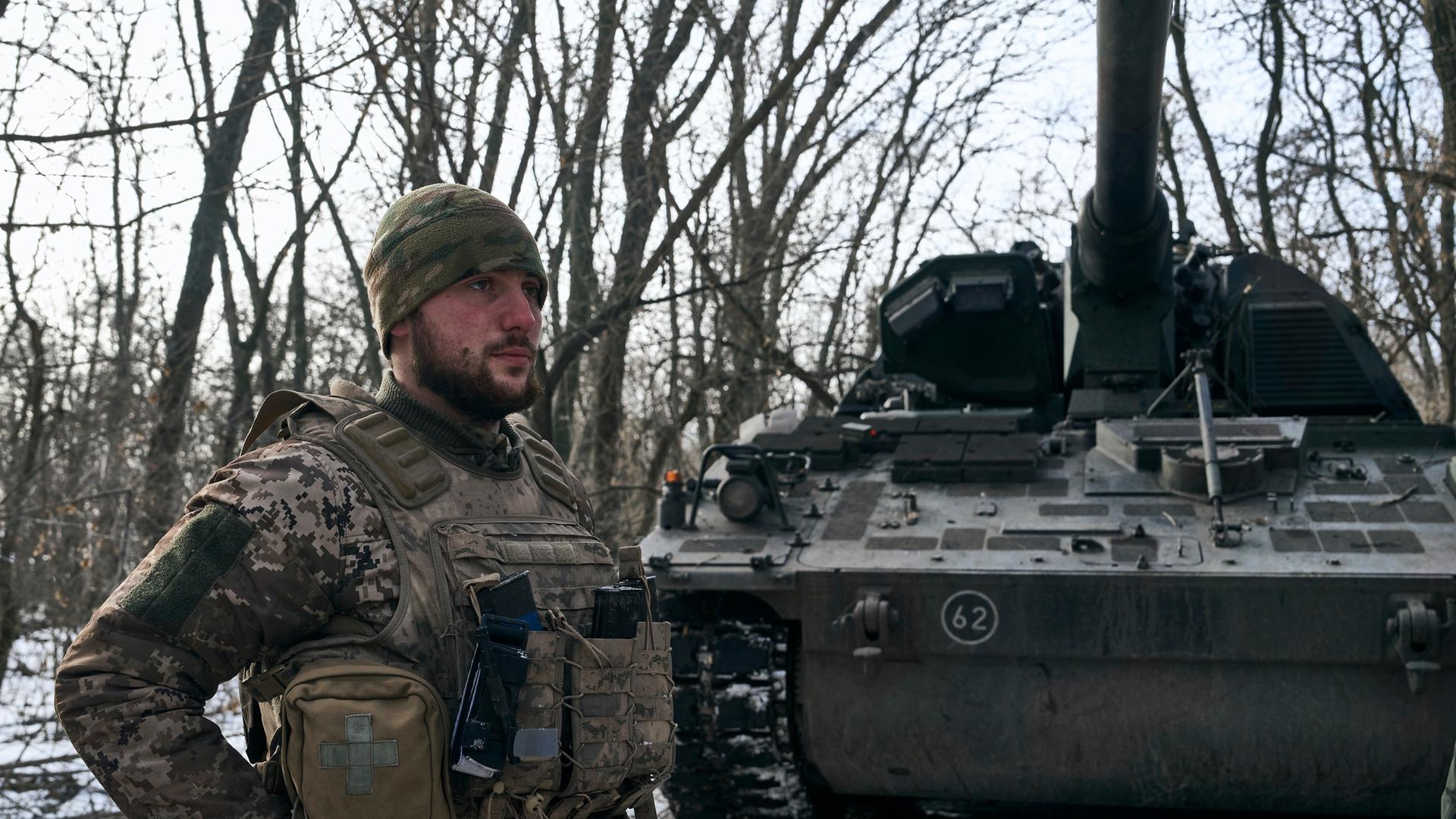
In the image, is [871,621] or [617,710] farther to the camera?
[871,621]

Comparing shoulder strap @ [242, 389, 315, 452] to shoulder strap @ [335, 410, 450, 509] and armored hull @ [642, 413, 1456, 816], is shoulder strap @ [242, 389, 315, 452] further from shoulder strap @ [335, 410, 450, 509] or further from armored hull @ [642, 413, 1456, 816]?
armored hull @ [642, 413, 1456, 816]

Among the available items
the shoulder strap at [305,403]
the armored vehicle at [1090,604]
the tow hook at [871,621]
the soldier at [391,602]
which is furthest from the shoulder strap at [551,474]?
the armored vehicle at [1090,604]

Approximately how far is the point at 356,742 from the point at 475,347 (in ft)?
2.28

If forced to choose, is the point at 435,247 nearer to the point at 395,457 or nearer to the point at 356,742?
the point at 395,457

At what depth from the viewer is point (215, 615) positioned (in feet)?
6.46

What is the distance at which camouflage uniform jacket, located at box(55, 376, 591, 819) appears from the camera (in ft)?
6.22

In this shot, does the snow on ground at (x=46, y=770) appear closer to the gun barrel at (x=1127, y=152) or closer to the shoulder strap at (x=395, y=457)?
the gun barrel at (x=1127, y=152)

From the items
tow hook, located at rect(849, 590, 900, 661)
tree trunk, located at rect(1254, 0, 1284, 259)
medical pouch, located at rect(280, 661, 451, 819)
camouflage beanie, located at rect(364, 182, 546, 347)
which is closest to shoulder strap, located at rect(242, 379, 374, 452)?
camouflage beanie, located at rect(364, 182, 546, 347)

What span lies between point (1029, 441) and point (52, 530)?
228 inches

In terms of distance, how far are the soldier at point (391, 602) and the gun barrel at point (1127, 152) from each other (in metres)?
3.31

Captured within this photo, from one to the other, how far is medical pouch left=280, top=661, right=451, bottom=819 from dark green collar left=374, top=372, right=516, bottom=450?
50cm

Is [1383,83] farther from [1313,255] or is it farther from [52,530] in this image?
[52,530]

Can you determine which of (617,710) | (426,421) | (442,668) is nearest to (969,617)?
(617,710)

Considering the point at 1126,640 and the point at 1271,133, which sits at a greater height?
the point at 1271,133
